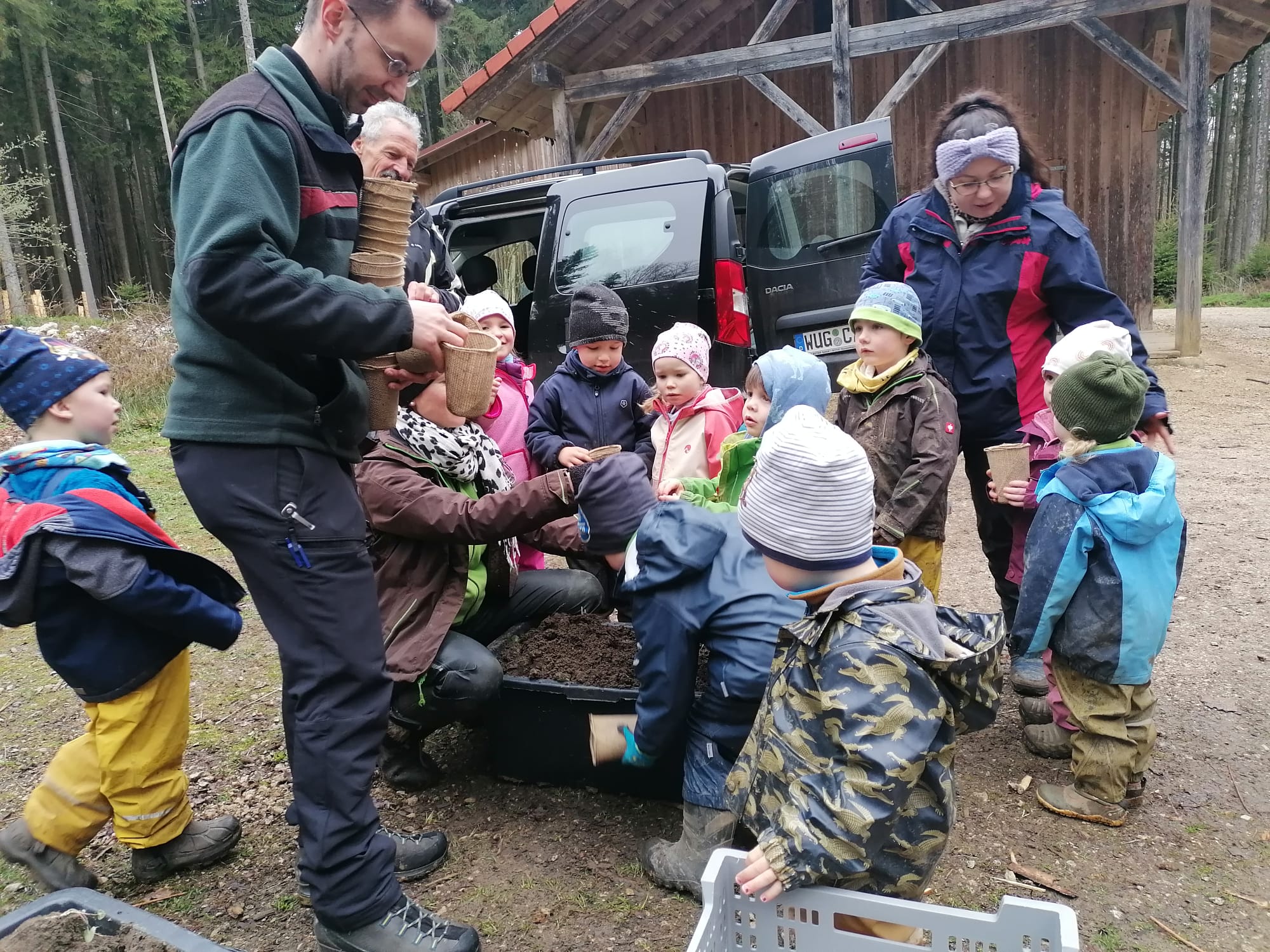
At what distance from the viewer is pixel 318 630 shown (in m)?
1.94

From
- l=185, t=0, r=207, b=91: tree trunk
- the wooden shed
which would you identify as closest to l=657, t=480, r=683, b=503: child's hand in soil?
the wooden shed

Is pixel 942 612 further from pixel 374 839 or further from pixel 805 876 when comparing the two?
pixel 374 839

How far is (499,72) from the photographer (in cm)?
986

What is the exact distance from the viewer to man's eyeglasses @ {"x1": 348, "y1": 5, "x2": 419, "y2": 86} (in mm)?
1825

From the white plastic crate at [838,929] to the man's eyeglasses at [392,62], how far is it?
1.76 meters

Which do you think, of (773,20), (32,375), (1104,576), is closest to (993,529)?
(1104,576)

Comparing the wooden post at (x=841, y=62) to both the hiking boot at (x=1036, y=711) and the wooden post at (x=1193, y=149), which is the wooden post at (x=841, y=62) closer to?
the wooden post at (x=1193, y=149)

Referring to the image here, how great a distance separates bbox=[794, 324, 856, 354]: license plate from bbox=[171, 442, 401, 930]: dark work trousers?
3.98 metres

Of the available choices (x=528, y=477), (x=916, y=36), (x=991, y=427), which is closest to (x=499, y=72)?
(x=916, y=36)

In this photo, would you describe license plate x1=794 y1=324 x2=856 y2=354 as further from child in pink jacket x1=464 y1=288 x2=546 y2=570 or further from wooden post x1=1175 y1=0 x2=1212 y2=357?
wooden post x1=1175 y1=0 x2=1212 y2=357

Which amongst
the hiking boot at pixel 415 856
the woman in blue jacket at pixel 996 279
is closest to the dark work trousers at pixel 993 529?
the woman in blue jacket at pixel 996 279

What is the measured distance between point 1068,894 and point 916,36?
29.8 feet

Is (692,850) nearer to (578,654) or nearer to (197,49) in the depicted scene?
(578,654)

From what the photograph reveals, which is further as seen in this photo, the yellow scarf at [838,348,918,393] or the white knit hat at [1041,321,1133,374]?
the yellow scarf at [838,348,918,393]
